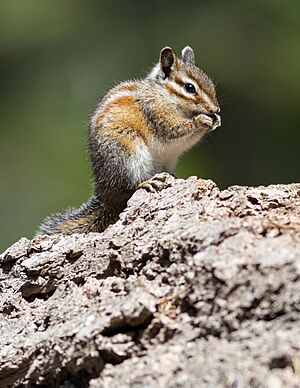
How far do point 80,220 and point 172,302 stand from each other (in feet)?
4.58

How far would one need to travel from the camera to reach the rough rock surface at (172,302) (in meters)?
1.62

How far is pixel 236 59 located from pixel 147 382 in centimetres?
622

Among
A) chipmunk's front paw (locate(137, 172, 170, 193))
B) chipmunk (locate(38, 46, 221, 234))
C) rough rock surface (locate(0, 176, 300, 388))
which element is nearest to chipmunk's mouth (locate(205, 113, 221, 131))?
chipmunk (locate(38, 46, 221, 234))

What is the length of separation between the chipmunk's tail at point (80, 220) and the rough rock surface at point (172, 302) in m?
0.82

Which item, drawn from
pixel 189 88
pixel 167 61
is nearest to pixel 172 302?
pixel 189 88

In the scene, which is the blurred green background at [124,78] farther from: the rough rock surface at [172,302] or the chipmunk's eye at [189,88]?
the rough rock surface at [172,302]

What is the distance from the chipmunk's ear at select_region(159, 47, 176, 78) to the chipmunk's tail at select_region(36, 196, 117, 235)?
66 cm

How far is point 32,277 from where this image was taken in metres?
2.30

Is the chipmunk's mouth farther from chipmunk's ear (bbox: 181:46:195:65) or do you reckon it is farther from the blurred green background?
the blurred green background

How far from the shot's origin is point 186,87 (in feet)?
11.7

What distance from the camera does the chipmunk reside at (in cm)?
317

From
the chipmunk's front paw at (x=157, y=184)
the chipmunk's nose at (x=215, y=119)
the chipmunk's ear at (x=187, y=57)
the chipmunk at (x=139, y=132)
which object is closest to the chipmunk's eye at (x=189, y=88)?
the chipmunk at (x=139, y=132)

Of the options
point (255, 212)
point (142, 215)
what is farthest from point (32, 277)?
point (255, 212)

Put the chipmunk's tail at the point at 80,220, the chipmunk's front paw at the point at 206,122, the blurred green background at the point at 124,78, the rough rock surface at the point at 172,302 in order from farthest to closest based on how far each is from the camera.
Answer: the blurred green background at the point at 124,78
the chipmunk's front paw at the point at 206,122
the chipmunk's tail at the point at 80,220
the rough rock surface at the point at 172,302
